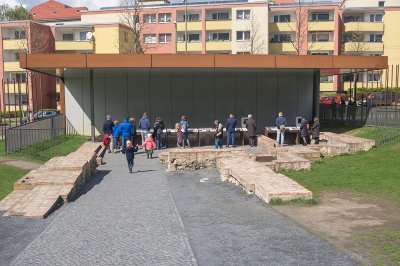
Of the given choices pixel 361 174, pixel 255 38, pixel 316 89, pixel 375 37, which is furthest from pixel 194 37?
pixel 361 174

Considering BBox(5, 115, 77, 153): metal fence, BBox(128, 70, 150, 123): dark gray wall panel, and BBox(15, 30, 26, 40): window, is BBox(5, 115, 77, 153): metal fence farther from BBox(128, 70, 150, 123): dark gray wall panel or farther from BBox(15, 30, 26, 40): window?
BBox(15, 30, 26, 40): window

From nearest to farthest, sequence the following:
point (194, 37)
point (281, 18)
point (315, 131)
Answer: point (315, 131), point (281, 18), point (194, 37)

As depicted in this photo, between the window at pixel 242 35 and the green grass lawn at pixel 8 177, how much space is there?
1750 inches

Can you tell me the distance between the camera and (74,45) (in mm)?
58688

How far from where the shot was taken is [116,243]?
822 centimetres

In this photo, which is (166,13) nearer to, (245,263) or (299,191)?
(299,191)

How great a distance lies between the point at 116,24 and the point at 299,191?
167ft

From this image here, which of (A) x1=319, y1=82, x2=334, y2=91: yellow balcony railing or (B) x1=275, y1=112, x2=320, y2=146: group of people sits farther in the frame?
(A) x1=319, y1=82, x2=334, y2=91: yellow balcony railing

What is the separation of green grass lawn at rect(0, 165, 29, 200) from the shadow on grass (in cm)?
193

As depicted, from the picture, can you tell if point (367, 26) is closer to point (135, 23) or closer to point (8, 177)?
point (135, 23)

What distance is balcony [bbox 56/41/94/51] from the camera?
192ft

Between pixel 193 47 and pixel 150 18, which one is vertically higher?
pixel 150 18

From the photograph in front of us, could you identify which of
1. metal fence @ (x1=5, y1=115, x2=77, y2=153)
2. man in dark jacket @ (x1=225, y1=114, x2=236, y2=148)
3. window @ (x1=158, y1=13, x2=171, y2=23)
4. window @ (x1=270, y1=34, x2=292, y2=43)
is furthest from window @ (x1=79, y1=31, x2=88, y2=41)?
man in dark jacket @ (x1=225, y1=114, x2=236, y2=148)

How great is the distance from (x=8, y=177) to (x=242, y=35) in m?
46.2
